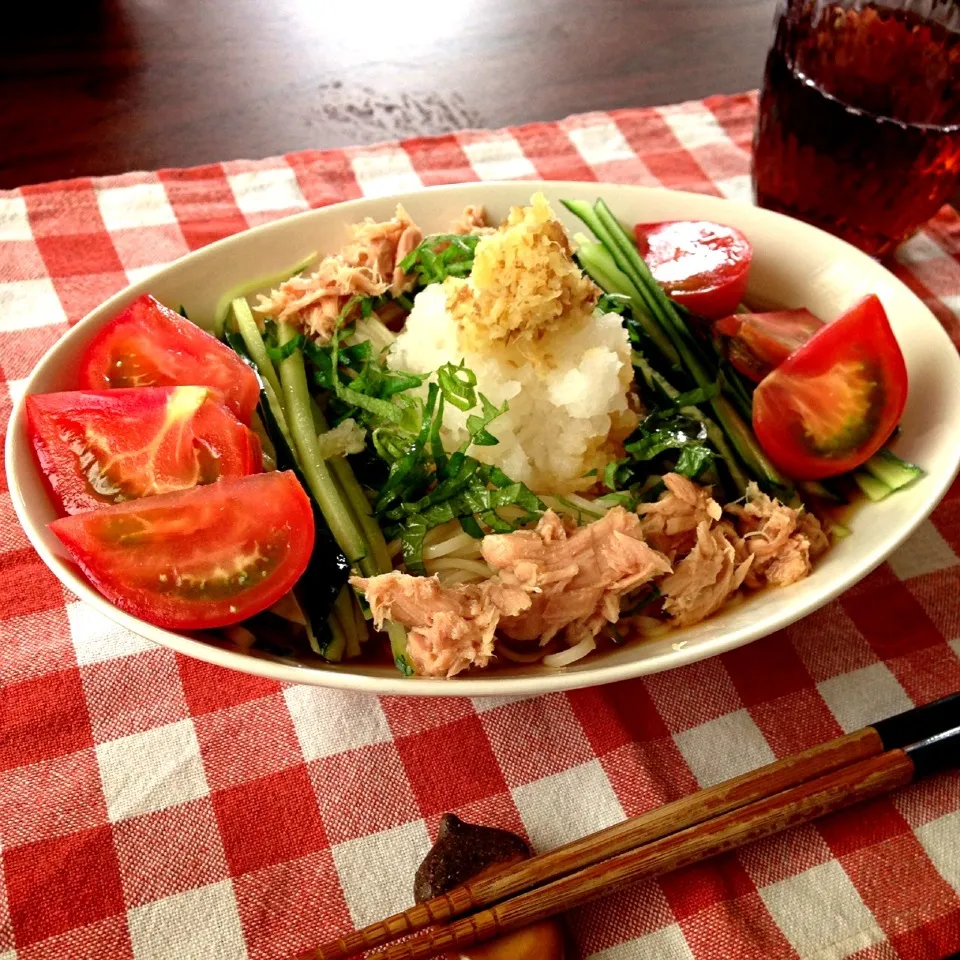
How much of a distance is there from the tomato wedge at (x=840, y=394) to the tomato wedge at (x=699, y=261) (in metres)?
0.37

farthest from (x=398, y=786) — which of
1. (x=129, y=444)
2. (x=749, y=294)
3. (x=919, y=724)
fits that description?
(x=749, y=294)

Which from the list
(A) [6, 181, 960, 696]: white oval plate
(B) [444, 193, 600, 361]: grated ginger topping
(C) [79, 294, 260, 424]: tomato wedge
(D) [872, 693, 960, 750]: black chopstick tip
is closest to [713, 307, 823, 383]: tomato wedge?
(A) [6, 181, 960, 696]: white oval plate

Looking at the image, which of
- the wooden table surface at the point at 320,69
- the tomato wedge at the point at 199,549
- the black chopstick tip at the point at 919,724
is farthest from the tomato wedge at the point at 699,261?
the wooden table surface at the point at 320,69

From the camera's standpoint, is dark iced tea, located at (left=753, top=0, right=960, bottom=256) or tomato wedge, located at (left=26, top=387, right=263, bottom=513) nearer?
tomato wedge, located at (left=26, top=387, right=263, bottom=513)

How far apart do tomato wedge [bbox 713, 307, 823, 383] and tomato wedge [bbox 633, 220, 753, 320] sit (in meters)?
0.10

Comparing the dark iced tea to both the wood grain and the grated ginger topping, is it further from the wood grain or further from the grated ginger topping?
the wood grain

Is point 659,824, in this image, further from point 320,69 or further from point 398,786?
point 320,69

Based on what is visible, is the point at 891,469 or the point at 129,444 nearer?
the point at 129,444

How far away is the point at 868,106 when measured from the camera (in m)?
2.56

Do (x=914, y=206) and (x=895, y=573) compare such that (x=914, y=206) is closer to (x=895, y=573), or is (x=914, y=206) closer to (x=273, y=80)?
(x=895, y=573)

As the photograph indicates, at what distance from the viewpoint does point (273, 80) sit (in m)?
3.60

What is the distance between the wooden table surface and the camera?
10.7 feet

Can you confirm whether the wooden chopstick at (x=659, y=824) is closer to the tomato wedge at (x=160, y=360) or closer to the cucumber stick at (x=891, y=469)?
the cucumber stick at (x=891, y=469)

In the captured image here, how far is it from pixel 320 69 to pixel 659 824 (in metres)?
3.35
